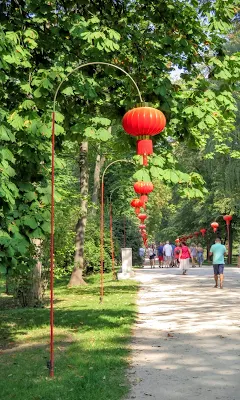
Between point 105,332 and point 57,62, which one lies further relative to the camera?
point 105,332

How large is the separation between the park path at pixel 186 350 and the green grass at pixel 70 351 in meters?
0.27

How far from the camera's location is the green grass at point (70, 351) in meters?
5.96

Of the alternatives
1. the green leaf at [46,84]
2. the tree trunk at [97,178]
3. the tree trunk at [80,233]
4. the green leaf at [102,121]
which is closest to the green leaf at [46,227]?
the green leaf at [102,121]

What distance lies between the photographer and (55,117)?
25.3 ft

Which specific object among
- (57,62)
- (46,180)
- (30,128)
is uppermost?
(57,62)

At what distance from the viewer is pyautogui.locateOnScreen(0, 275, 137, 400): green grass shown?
596cm

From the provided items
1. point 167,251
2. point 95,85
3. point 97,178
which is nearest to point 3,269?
point 95,85

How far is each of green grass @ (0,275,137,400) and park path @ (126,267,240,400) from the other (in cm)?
27

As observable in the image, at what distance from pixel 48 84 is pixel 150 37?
223 cm

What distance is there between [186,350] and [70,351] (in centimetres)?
181

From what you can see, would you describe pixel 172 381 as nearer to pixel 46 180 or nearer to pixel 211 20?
pixel 46 180

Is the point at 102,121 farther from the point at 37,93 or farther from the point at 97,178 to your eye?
the point at 97,178

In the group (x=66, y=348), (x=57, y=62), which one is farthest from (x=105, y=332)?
(x=57, y=62)

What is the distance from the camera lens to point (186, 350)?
8.00m
